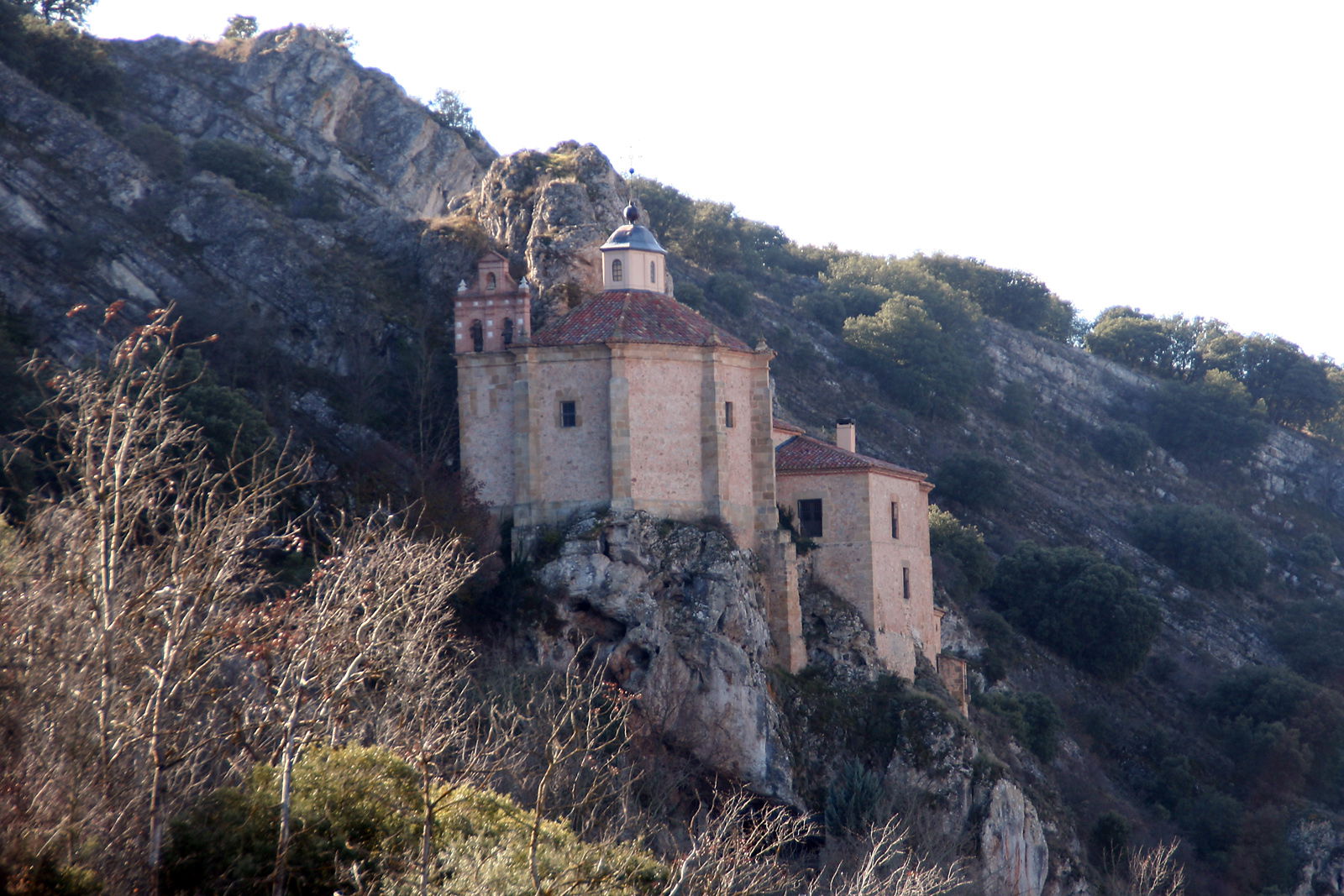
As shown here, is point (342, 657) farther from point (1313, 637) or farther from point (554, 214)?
point (1313, 637)

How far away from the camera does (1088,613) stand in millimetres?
74625

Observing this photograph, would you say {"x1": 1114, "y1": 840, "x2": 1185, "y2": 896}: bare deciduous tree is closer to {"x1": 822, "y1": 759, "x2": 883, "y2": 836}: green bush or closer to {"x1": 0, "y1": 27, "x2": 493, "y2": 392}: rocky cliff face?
{"x1": 822, "y1": 759, "x2": 883, "y2": 836}: green bush

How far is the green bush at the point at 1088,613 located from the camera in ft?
243

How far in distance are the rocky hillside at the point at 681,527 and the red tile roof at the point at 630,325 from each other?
11.8ft

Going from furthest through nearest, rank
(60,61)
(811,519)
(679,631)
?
(60,61), (811,519), (679,631)

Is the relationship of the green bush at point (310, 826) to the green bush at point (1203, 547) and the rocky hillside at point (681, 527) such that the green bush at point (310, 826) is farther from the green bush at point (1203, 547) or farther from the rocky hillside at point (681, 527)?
the green bush at point (1203, 547)

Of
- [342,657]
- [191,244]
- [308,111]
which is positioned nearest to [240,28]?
[308,111]

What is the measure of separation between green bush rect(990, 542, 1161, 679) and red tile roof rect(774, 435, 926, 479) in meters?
22.4

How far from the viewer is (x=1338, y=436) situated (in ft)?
359

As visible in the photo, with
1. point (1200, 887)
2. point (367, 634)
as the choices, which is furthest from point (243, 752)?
point (1200, 887)

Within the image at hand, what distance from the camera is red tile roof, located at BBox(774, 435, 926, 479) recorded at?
5366 cm

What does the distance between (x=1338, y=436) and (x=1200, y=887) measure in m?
55.6

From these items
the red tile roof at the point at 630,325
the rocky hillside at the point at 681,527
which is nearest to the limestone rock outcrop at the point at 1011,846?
the rocky hillside at the point at 681,527

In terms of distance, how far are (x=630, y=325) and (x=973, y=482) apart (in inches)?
1482
